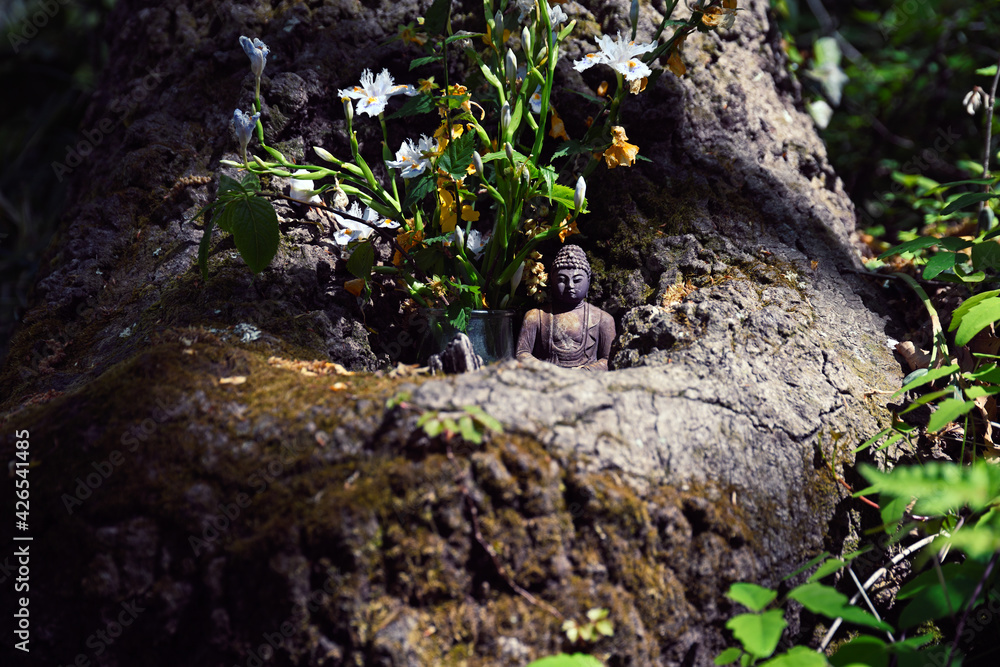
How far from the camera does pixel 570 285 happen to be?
7.63 feet

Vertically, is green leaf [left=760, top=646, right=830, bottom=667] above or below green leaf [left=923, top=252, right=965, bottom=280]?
below

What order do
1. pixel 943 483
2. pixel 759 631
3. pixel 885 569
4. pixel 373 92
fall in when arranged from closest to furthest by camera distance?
pixel 943 483, pixel 759 631, pixel 885 569, pixel 373 92

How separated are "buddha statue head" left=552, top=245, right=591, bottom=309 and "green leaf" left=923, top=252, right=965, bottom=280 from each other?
1205mm

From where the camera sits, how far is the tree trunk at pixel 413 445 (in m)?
1.40

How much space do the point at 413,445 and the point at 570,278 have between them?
1.09 meters

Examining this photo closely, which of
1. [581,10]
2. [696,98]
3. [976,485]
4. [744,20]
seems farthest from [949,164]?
[976,485]

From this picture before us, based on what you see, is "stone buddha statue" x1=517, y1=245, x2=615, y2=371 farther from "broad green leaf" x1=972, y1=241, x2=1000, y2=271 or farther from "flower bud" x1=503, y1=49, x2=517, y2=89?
"broad green leaf" x1=972, y1=241, x2=1000, y2=271

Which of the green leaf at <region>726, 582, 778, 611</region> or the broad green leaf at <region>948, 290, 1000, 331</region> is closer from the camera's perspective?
the green leaf at <region>726, 582, 778, 611</region>

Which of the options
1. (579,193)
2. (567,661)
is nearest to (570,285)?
(579,193)

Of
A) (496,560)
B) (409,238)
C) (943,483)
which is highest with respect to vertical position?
(409,238)

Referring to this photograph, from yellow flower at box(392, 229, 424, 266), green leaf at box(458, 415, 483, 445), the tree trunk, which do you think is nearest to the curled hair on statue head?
the tree trunk

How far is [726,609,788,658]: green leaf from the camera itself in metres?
1.20

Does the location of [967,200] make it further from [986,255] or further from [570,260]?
[570,260]

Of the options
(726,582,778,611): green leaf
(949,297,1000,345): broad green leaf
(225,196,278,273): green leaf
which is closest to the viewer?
(726,582,778,611): green leaf
